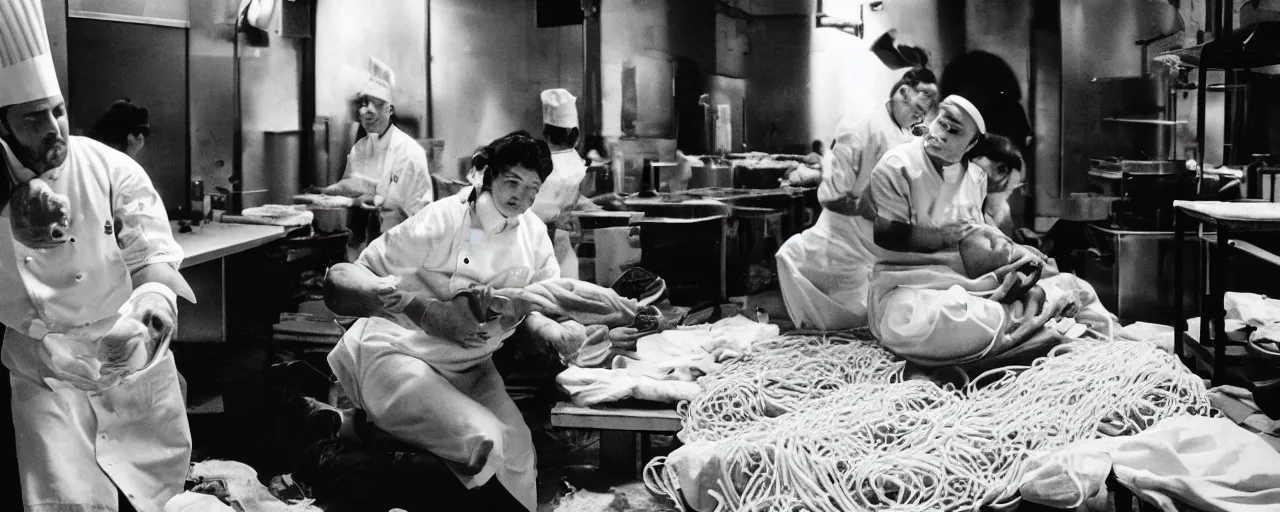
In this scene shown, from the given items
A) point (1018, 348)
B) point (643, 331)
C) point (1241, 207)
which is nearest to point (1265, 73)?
point (1241, 207)

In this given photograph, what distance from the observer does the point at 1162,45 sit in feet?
13.0

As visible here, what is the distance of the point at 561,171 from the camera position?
3596mm

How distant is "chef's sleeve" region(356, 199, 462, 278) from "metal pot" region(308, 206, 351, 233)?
105 millimetres

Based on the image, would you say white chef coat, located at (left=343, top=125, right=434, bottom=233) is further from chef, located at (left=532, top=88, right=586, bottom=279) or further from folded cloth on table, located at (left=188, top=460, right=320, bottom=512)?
folded cloth on table, located at (left=188, top=460, right=320, bottom=512)

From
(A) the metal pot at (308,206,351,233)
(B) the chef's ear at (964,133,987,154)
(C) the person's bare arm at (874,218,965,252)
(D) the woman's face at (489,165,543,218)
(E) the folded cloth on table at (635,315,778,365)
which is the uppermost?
(B) the chef's ear at (964,133,987,154)

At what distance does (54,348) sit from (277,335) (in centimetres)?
64

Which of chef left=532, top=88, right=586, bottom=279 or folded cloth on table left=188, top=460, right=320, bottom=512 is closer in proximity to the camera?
folded cloth on table left=188, top=460, right=320, bottom=512

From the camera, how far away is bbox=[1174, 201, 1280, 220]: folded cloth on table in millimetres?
3918

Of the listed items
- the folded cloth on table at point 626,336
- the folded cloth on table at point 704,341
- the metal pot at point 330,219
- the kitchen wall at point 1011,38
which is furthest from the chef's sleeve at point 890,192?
the metal pot at point 330,219

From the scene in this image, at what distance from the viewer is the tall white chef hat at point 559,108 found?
3.55 metres

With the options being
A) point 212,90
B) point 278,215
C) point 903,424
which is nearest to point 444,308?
point 278,215

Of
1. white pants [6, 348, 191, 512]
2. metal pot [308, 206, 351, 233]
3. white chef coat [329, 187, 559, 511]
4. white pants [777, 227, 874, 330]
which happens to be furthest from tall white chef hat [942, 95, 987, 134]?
white pants [6, 348, 191, 512]

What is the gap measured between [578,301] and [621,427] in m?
0.53

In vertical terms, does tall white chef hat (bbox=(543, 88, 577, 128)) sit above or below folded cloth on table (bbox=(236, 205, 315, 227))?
above
